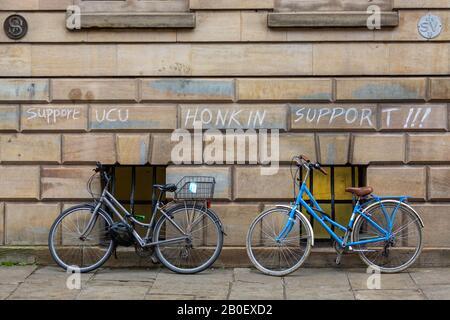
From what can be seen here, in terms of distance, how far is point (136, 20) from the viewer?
383 inches

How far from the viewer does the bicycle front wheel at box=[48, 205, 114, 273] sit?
30.6ft

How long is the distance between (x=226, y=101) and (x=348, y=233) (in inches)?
85.6

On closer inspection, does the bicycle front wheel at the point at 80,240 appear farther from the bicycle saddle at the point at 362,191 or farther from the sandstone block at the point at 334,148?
the bicycle saddle at the point at 362,191

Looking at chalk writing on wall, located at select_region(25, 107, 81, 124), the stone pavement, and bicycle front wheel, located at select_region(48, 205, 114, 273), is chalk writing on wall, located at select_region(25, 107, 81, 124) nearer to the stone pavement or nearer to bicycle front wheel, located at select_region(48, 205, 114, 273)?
bicycle front wheel, located at select_region(48, 205, 114, 273)

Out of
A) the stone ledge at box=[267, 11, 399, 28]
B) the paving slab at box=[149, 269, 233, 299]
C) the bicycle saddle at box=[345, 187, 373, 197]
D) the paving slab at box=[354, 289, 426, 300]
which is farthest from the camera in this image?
the stone ledge at box=[267, 11, 399, 28]

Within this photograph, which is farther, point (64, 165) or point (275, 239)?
point (64, 165)

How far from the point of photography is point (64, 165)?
9.86m

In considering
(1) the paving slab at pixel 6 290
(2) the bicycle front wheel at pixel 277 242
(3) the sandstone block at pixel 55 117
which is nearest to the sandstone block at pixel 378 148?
(2) the bicycle front wheel at pixel 277 242

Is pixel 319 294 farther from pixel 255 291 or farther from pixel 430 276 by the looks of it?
pixel 430 276

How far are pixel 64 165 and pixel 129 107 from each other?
108 centimetres

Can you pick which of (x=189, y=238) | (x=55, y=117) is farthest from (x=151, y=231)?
(x=55, y=117)

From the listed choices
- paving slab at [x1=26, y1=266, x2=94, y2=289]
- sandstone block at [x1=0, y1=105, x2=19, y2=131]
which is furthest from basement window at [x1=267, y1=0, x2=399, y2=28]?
paving slab at [x1=26, y1=266, x2=94, y2=289]

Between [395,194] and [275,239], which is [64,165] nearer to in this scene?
[275,239]
